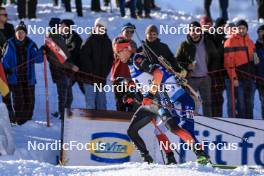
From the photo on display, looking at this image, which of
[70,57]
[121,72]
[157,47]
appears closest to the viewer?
[121,72]

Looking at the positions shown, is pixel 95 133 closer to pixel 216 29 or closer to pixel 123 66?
pixel 123 66

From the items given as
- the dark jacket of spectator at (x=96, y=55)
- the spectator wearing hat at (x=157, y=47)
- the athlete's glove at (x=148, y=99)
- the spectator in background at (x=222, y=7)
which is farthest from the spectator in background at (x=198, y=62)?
the spectator in background at (x=222, y=7)

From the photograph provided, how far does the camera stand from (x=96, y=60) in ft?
37.4

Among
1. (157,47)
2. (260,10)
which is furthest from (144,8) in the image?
(157,47)

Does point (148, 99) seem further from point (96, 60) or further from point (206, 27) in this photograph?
point (206, 27)

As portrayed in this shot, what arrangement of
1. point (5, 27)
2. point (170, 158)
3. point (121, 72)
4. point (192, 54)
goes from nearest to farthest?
1. point (170, 158)
2. point (121, 72)
3. point (192, 54)
4. point (5, 27)

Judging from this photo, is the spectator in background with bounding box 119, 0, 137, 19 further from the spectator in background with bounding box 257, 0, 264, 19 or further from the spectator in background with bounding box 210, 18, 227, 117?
the spectator in background with bounding box 210, 18, 227, 117

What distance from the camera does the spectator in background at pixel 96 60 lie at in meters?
11.4

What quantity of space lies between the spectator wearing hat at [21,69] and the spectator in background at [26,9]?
5.84 metres

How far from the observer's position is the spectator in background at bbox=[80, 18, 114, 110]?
1136 centimetres

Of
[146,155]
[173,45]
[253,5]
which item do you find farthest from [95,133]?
[253,5]

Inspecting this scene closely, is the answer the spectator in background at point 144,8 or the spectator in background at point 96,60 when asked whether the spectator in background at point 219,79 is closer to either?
the spectator in background at point 96,60

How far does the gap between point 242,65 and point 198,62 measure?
2.43 ft

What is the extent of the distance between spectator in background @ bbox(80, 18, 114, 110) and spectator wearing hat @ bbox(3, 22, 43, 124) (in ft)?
2.59
